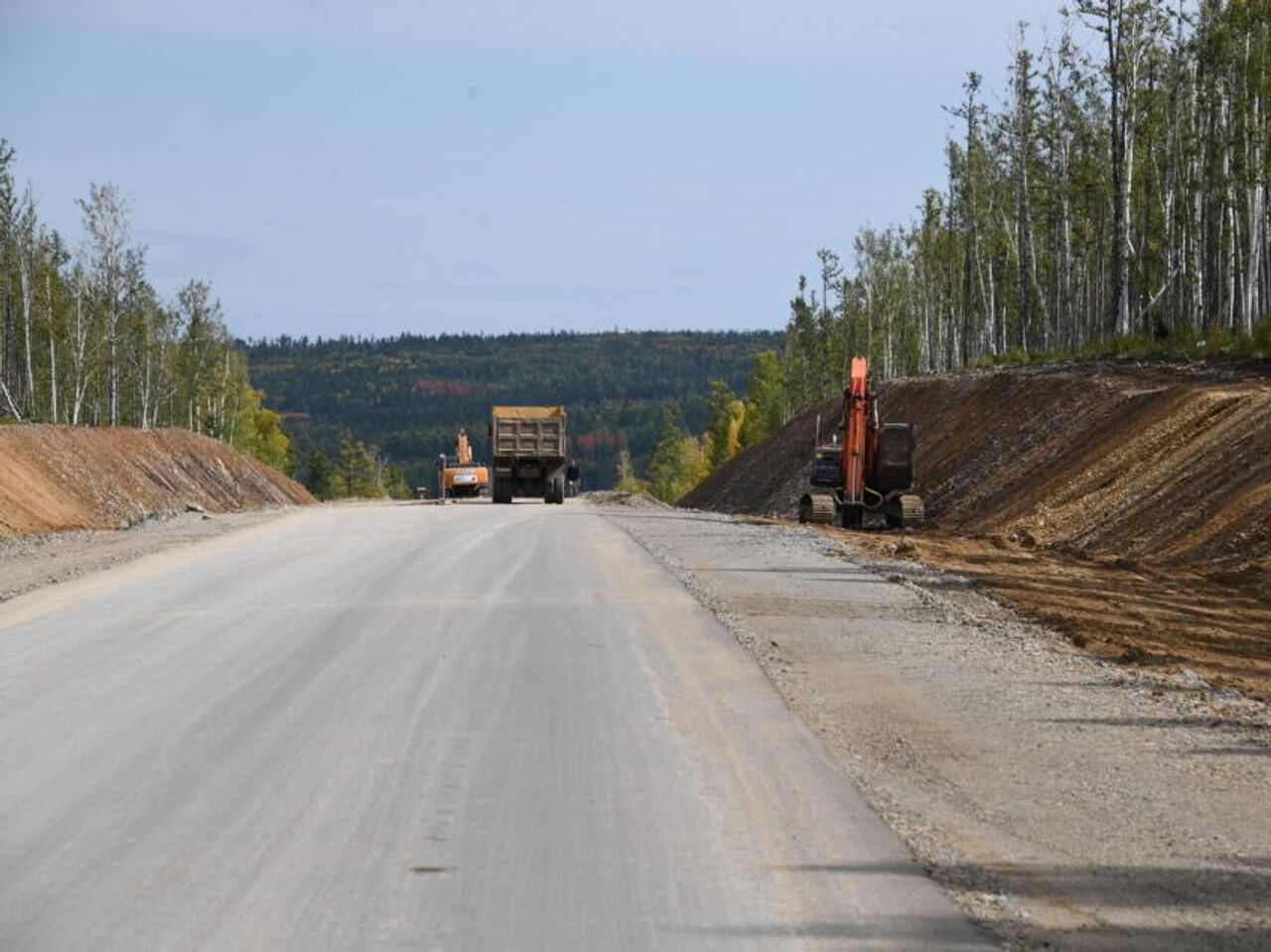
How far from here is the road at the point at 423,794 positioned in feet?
21.2

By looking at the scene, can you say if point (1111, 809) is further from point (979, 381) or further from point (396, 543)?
point (979, 381)

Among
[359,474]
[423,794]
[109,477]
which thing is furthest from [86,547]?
[359,474]

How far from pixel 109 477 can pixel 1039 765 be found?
4240 cm

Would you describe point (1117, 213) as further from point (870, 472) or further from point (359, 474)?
point (359, 474)

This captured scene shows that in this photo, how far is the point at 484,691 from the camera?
11.9m

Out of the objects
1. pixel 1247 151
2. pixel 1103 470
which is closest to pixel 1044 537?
pixel 1103 470

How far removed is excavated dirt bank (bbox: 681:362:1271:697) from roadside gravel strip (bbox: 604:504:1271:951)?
5.07ft

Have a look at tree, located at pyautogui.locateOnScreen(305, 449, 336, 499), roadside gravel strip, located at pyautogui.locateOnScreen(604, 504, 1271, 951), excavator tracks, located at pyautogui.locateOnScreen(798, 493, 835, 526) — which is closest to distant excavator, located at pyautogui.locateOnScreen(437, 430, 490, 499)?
excavator tracks, located at pyautogui.locateOnScreen(798, 493, 835, 526)

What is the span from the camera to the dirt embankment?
3834 centimetres

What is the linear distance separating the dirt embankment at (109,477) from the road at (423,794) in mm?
22555

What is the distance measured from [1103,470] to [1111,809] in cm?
A: 2400

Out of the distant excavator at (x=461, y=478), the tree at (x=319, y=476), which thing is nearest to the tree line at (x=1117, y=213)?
the distant excavator at (x=461, y=478)

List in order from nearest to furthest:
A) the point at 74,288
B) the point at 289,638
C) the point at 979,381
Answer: the point at 289,638 < the point at 979,381 < the point at 74,288

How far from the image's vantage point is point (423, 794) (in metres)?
8.61
